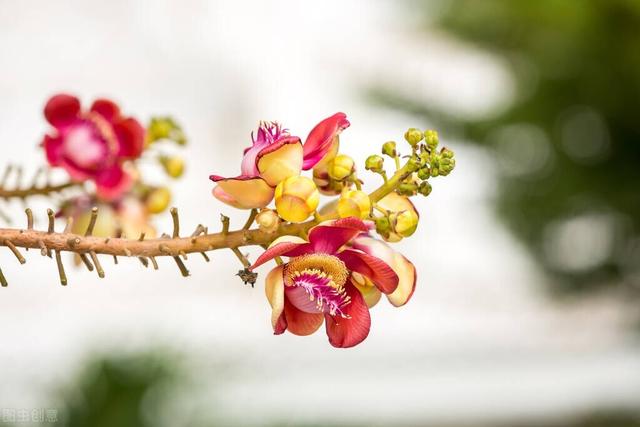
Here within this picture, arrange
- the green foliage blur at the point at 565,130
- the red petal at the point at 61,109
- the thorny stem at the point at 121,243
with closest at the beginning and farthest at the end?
the thorny stem at the point at 121,243 < the red petal at the point at 61,109 < the green foliage blur at the point at 565,130

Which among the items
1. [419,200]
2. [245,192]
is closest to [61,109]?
[245,192]

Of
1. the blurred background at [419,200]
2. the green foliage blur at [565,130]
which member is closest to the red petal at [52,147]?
the blurred background at [419,200]

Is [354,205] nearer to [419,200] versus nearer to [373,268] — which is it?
[373,268]

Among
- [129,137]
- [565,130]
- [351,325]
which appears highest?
[565,130]

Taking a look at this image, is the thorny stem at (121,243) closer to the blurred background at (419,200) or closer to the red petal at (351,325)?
the red petal at (351,325)

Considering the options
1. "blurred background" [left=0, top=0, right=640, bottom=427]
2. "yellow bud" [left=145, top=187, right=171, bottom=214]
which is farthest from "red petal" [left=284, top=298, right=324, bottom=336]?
"blurred background" [left=0, top=0, right=640, bottom=427]

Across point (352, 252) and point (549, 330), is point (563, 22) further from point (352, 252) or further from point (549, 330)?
point (352, 252)

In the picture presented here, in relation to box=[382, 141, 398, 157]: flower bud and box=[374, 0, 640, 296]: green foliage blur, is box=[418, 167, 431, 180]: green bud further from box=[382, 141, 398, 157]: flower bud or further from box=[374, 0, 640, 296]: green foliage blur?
box=[374, 0, 640, 296]: green foliage blur
